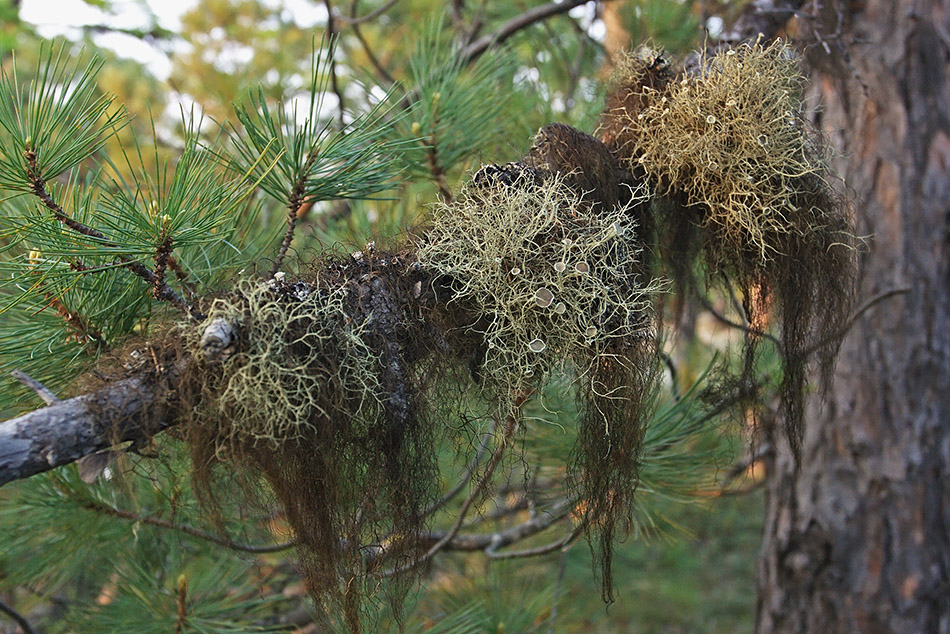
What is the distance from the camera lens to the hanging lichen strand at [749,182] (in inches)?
26.1

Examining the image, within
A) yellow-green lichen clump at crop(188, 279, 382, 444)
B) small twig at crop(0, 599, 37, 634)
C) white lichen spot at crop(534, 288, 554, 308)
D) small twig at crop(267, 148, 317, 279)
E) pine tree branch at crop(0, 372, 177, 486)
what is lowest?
small twig at crop(0, 599, 37, 634)

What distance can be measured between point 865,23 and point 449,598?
1.36 meters

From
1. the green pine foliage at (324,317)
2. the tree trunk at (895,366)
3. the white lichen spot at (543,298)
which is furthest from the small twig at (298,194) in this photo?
the tree trunk at (895,366)

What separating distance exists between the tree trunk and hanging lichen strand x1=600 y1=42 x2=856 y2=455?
660 mm

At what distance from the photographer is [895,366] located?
1315 mm

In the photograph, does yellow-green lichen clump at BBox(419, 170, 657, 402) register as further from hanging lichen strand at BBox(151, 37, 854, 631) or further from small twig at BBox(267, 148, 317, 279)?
small twig at BBox(267, 148, 317, 279)

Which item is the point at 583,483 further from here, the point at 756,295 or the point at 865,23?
the point at 865,23

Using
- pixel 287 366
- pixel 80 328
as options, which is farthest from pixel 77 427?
pixel 80 328

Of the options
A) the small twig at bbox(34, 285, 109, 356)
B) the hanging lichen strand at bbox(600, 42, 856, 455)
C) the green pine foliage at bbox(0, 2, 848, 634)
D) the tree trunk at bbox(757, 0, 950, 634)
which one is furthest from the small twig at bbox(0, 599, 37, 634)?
the tree trunk at bbox(757, 0, 950, 634)

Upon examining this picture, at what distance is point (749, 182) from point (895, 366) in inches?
34.8

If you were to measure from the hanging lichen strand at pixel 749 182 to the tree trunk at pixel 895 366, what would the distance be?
660mm

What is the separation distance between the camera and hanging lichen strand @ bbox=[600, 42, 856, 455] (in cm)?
66

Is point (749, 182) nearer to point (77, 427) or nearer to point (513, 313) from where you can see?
point (513, 313)

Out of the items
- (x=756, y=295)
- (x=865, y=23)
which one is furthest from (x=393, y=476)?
(x=865, y=23)
